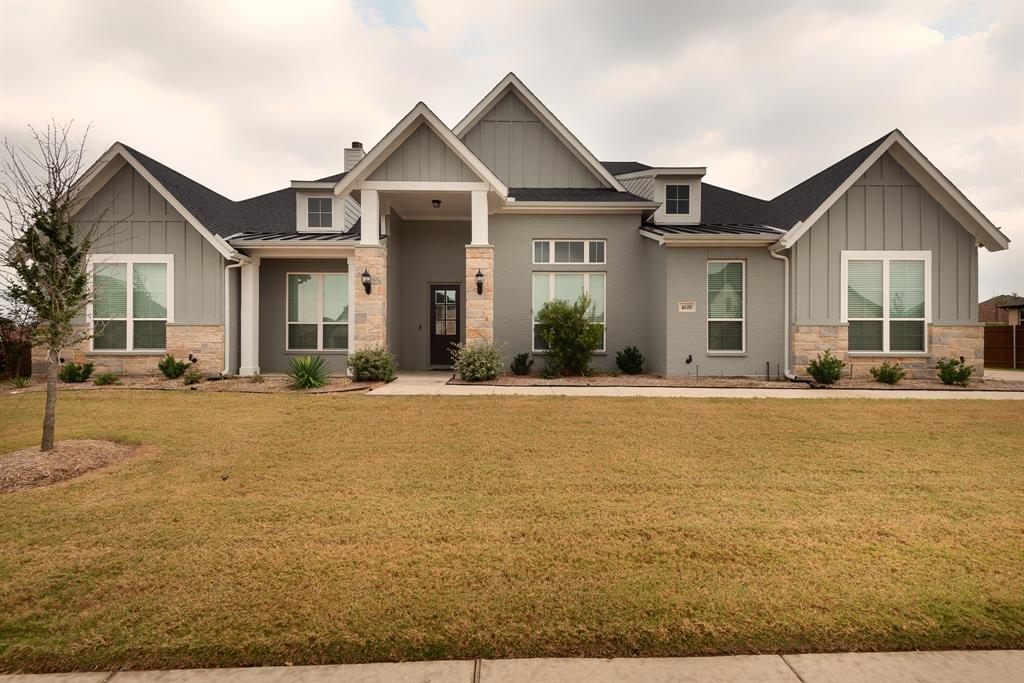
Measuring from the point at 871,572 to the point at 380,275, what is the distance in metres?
11.3

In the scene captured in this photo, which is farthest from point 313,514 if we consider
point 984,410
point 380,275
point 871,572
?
point 984,410

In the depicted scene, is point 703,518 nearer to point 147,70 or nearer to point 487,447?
point 487,447

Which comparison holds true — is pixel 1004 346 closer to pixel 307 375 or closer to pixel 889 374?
pixel 889 374

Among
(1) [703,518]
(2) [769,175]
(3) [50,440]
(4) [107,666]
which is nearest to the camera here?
(4) [107,666]

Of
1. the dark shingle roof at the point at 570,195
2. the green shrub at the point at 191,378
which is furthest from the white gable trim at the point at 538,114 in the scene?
the green shrub at the point at 191,378

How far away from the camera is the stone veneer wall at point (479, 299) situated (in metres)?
12.7

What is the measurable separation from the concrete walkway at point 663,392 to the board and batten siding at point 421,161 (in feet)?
16.6

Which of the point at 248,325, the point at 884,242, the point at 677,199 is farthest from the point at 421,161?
the point at 884,242

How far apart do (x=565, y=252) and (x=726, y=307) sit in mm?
4542

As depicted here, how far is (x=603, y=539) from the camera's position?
143 inches

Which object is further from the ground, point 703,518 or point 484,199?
point 484,199

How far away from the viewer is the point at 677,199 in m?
15.4

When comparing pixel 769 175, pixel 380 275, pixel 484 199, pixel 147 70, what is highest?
pixel 769 175

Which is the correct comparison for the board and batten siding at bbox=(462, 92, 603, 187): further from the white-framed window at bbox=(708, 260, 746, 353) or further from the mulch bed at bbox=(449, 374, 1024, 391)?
the mulch bed at bbox=(449, 374, 1024, 391)
